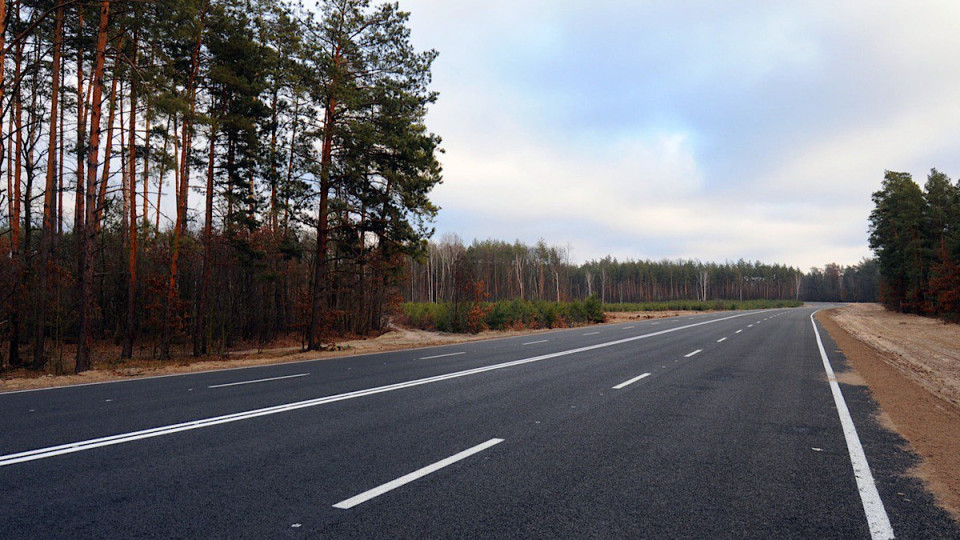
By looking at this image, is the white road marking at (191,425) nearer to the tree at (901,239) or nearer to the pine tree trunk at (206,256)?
the pine tree trunk at (206,256)

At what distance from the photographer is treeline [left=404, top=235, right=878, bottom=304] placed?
9019 cm

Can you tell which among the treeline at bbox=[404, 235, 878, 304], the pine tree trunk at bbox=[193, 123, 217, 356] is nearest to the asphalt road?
the pine tree trunk at bbox=[193, 123, 217, 356]

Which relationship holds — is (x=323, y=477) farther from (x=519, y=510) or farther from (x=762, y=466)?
(x=762, y=466)

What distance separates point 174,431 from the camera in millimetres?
6500

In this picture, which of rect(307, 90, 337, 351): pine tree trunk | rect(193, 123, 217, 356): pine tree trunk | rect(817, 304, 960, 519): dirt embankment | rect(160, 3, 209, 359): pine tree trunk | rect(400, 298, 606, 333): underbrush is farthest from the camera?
rect(400, 298, 606, 333): underbrush

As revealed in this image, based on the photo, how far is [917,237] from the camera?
53.2 m

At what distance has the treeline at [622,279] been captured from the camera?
90.2 meters

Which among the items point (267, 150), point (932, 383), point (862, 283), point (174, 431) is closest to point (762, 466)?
point (174, 431)

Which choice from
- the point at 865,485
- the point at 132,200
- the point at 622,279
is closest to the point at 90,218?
the point at 132,200

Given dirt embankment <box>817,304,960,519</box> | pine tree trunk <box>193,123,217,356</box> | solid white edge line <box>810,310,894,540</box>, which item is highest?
pine tree trunk <box>193,123,217,356</box>

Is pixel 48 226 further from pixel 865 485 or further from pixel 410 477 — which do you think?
pixel 865 485

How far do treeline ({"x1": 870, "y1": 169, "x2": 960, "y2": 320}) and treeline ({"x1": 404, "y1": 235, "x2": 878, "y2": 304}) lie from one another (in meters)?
40.7

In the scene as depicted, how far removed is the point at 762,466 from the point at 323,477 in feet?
14.4

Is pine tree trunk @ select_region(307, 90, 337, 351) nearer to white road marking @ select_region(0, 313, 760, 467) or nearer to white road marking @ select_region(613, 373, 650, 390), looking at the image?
white road marking @ select_region(0, 313, 760, 467)
